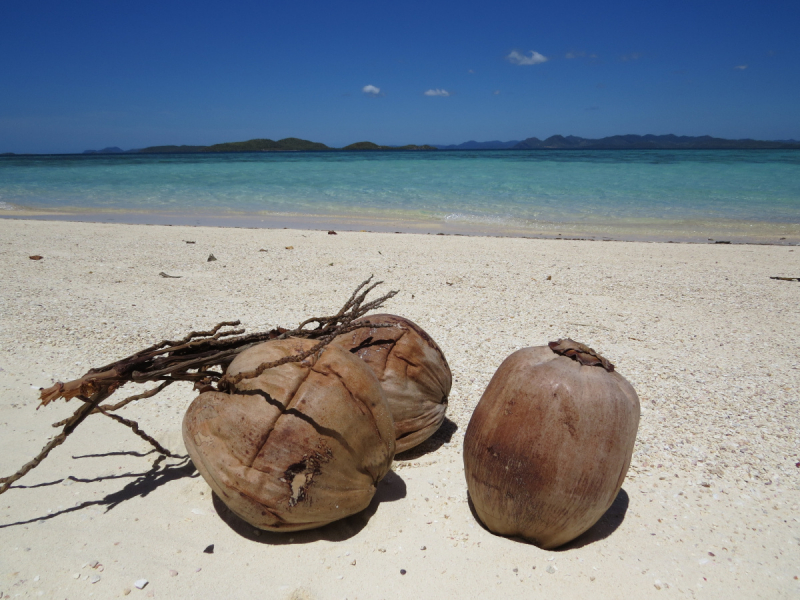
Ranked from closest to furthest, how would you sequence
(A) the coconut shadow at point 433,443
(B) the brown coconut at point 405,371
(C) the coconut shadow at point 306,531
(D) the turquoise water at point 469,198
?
1. (C) the coconut shadow at point 306,531
2. (B) the brown coconut at point 405,371
3. (A) the coconut shadow at point 433,443
4. (D) the turquoise water at point 469,198

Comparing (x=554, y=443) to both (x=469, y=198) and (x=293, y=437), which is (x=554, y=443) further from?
(x=469, y=198)

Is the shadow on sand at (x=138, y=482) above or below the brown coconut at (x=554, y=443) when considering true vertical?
below

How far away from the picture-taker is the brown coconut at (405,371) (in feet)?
9.11

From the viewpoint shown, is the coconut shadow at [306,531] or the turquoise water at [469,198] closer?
the coconut shadow at [306,531]

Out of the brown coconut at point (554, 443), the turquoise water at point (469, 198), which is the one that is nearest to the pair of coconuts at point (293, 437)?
the brown coconut at point (554, 443)

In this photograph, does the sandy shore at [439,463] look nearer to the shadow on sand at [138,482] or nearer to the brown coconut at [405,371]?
the shadow on sand at [138,482]

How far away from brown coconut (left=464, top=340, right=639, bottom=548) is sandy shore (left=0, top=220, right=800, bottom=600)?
0.23 m

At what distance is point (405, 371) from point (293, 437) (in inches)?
35.2

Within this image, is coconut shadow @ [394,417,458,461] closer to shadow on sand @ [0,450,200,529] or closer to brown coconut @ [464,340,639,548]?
brown coconut @ [464,340,639,548]

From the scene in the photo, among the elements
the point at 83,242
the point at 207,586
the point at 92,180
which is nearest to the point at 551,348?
the point at 207,586

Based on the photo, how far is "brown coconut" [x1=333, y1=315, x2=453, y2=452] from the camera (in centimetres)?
278

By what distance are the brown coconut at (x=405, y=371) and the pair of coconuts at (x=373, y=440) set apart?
398 mm

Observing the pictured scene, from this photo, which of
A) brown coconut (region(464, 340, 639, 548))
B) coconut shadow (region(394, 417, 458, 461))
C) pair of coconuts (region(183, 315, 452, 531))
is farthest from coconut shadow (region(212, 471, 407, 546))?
brown coconut (region(464, 340, 639, 548))

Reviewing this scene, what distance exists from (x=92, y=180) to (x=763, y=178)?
3436 centimetres
